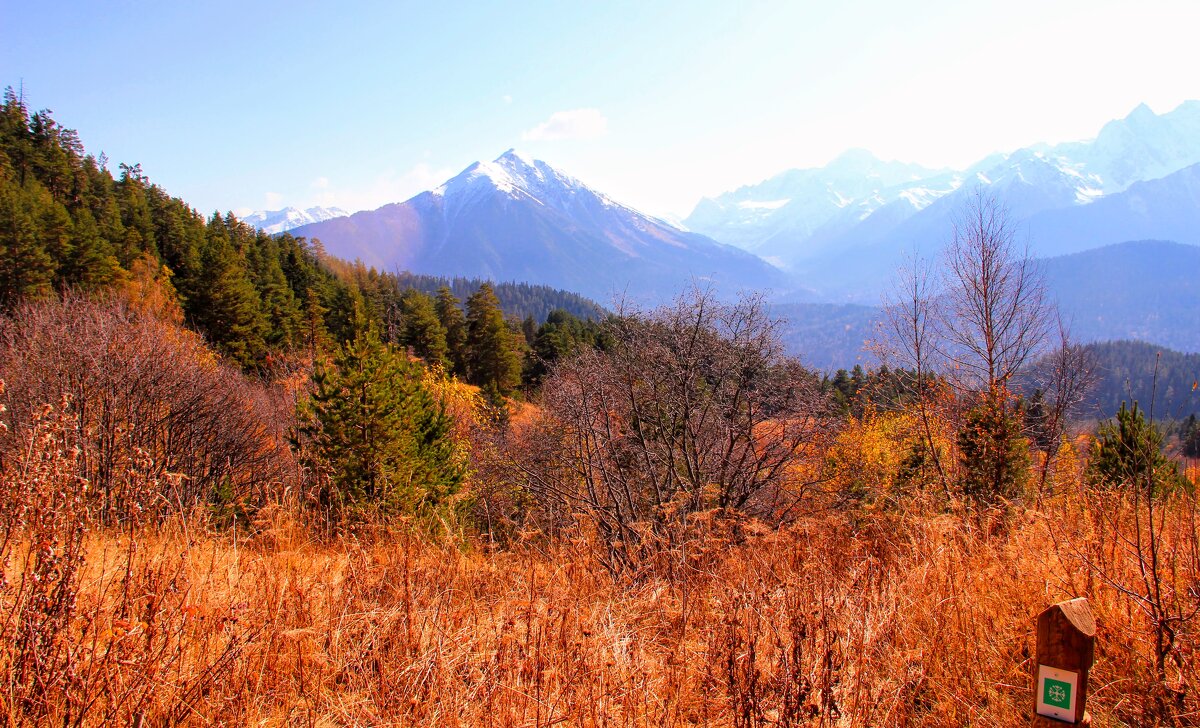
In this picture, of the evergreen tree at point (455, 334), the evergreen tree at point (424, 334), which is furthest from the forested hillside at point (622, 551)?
the evergreen tree at point (455, 334)

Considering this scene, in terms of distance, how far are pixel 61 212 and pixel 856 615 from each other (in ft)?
157

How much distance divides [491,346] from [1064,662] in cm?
4420

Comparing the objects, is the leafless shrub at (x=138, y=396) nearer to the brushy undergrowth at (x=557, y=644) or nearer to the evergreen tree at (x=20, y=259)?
the brushy undergrowth at (x=557, y=644)

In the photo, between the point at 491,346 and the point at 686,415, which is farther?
the point at 491,346

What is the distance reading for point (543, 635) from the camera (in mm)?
2969

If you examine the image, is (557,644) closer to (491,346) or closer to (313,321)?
(491,346)

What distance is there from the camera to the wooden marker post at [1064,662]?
1.75 m

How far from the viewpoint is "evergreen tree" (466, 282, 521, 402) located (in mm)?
44531

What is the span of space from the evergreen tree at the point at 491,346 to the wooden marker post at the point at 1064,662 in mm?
42752

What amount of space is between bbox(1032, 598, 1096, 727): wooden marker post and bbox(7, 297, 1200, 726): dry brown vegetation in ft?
2.24

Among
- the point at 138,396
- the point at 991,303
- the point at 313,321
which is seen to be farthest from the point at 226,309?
the point at 991,303

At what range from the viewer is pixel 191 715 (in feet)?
7.16

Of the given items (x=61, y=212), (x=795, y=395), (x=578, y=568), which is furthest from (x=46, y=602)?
(x=61, y=212)

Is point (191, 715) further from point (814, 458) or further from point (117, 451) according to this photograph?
point (117, 451)
